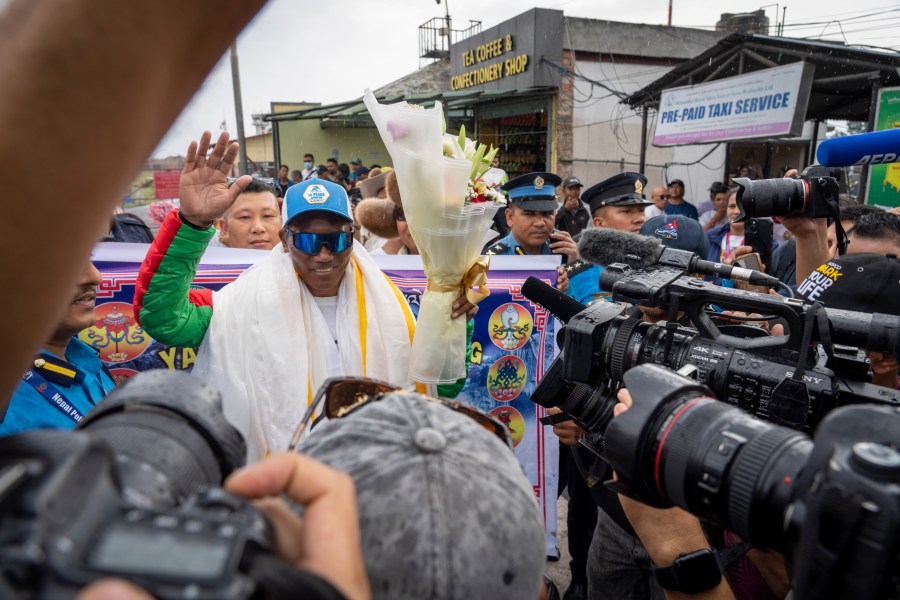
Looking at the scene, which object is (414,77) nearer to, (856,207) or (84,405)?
(856,207)

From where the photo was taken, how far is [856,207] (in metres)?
3.65

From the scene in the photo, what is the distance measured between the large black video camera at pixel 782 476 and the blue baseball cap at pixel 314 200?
140 cm

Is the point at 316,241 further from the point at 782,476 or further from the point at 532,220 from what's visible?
the point at 532,220

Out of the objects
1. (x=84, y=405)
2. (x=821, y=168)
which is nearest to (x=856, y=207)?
(x=821, y=168)

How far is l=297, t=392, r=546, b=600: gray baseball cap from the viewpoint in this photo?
0.75 metres

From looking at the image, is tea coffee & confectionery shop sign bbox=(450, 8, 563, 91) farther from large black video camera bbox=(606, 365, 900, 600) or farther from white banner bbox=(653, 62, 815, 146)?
large black video camera bbox=(606, 365, 900, 600)

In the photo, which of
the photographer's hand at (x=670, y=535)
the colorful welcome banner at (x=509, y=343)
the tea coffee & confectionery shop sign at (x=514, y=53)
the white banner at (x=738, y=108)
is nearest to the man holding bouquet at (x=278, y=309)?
the colorful welcome banner at (x=509, y=343)

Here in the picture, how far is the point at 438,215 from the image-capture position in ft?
6.31

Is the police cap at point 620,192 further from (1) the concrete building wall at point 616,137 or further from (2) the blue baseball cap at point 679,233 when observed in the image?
(1) the concrete building wall at point 616,137

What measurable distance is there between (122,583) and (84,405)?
65.1 inches

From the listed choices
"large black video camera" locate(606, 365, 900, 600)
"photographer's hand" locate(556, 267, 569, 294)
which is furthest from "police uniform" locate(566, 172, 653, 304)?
"large black video camera" locate(606, 365, 900, 600)

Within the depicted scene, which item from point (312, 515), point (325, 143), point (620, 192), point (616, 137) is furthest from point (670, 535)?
point (325, 143)

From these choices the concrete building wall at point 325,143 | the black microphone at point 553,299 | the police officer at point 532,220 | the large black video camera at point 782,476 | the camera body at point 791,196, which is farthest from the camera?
the concrete building wall at point 325,143

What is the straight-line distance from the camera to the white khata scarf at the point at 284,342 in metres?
2.00
